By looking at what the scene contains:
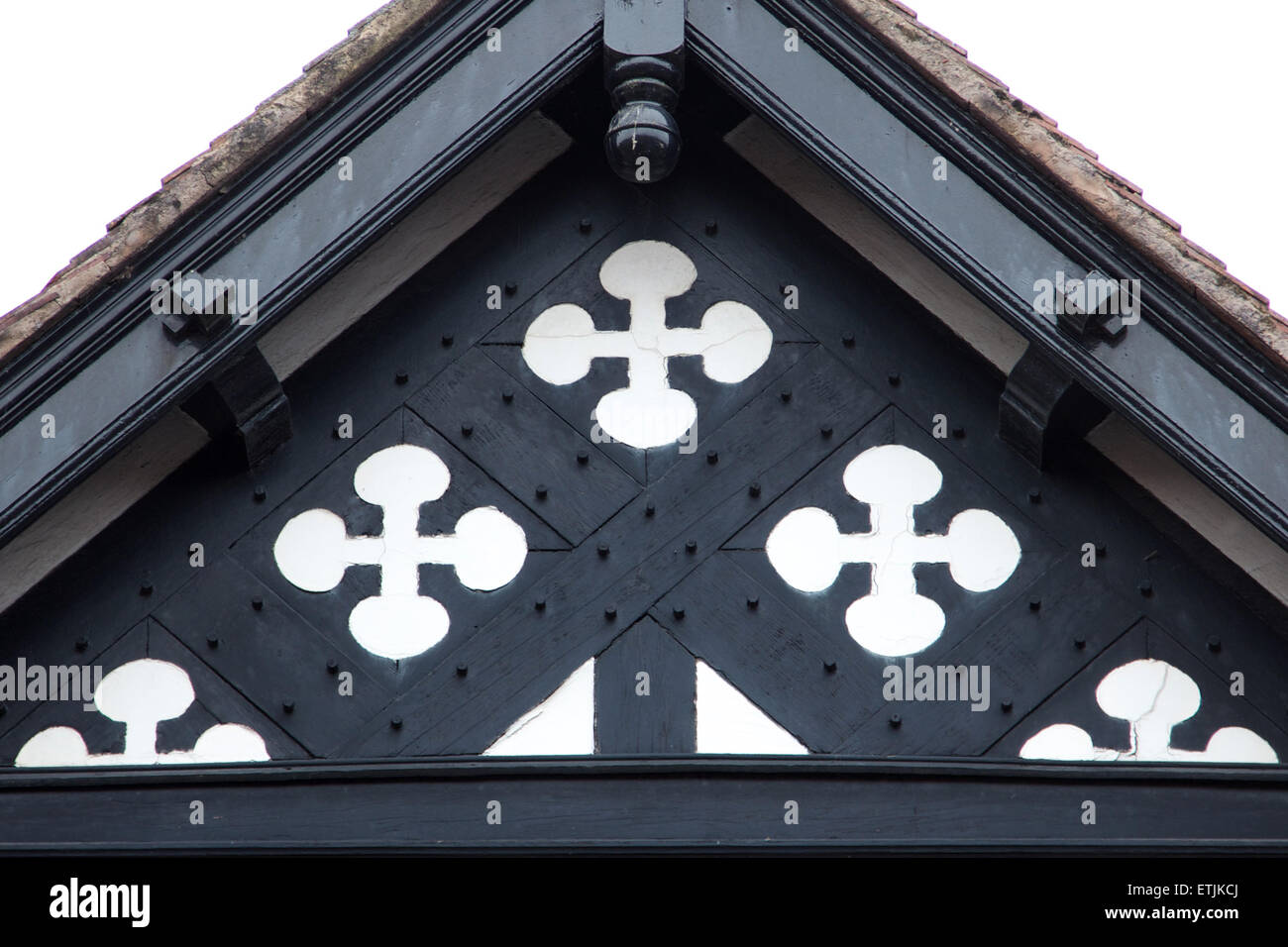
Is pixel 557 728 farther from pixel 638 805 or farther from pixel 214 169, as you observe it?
pixel 214 169

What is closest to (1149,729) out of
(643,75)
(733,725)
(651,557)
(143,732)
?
(733,725)

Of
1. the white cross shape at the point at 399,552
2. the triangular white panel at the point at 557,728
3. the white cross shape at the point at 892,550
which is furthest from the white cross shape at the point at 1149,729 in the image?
the white cross shape at the point at 399,552

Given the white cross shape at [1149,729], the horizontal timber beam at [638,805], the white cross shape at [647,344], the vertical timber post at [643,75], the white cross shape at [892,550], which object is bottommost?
the horizontal timber beam at [638,805]

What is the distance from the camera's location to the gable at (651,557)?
4.33m

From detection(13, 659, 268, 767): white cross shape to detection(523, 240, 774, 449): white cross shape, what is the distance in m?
1.08

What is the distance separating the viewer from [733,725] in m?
4.32

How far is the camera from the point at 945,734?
170 inches

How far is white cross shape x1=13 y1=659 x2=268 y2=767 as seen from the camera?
4324mm

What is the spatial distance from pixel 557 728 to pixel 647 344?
37.7 inches

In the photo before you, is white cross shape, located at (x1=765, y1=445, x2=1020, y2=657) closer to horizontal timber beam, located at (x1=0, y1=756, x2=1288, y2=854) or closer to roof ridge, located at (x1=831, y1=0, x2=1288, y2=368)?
horizontal timber beam, located at (x1=0, y1=756, x2=1288, y2=854)

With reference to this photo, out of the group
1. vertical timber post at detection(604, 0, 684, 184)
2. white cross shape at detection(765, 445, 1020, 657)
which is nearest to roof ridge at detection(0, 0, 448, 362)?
vertical timber post at detection(604, 0, 684, 184)

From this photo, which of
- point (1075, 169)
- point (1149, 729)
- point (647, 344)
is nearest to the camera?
point (1075, 169)

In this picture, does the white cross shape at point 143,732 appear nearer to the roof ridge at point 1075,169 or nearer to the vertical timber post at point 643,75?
the vertical timber post at point 643,75

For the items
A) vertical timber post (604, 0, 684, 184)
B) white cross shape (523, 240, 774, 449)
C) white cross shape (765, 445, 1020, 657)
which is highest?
vertical timber post (604, 0, 684, 184)
